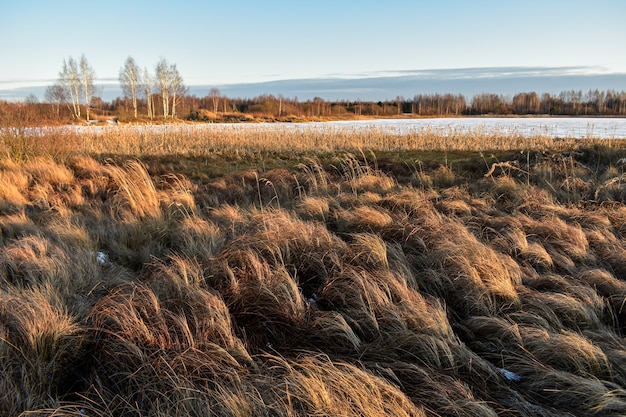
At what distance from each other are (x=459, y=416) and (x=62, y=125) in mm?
12288

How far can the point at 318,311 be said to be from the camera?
312 cm

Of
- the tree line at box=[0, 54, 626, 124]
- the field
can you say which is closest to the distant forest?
the tree line at box=[0, 54, 626, 124]

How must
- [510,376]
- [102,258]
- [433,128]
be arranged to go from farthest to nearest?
[433,128] < [102,258] < [510,376]

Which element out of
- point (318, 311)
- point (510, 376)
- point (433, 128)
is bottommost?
point (510, 376)

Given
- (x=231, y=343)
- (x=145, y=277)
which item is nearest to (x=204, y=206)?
(x=145, y=277)

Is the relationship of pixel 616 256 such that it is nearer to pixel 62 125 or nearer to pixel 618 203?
pixel 618 203

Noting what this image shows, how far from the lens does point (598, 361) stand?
101 inches

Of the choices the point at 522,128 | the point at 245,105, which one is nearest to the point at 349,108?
the point at 245,105

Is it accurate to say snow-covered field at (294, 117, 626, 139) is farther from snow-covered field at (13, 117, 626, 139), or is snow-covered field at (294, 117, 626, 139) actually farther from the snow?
the snow

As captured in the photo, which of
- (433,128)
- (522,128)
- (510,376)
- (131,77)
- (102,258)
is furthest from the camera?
(131,77)

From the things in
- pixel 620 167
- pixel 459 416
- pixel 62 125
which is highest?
pixel 62 125

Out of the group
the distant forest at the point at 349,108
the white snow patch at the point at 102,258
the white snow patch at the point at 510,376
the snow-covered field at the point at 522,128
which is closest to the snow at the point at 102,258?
the white snow patch at the point at 102,258

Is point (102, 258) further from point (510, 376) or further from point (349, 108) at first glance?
point (349, 108)

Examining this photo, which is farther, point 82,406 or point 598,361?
point 598,361
